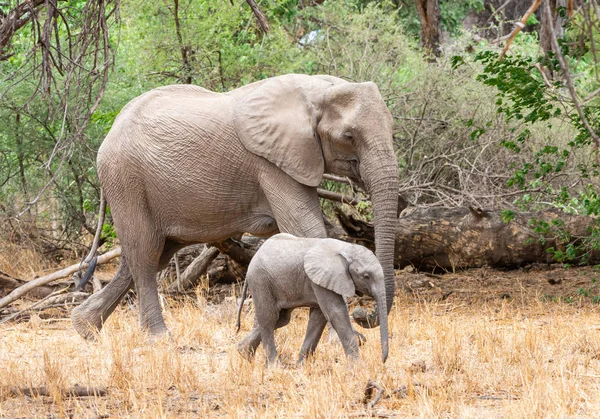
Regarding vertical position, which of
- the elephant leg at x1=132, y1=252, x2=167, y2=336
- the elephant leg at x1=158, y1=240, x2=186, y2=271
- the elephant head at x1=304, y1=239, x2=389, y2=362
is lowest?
the elephant leg at x1=132, y1=252, x2=167, y2=336

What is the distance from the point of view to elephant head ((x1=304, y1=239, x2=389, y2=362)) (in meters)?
5.43

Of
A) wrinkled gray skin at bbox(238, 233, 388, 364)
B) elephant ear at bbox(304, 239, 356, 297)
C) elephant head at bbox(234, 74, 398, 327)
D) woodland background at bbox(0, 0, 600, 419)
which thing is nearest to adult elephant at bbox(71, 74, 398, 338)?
elephant head at bbox(234, 74, 398, 327)

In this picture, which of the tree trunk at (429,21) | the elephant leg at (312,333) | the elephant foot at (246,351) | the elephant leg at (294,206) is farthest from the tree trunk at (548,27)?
the tree trunk at (429,21)

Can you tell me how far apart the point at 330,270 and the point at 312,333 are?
2.35 ft

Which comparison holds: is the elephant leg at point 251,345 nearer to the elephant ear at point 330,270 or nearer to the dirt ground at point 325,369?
the dirt ground at point 325,369

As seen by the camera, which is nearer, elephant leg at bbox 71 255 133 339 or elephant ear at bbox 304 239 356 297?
elephant ear at bbox 304 239 356 297

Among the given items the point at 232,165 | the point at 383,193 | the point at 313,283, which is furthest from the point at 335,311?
the point at 232,165

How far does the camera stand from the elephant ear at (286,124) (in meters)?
6.90

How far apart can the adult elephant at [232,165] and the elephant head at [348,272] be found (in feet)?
2.19

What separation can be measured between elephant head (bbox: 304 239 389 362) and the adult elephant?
667 millimetres

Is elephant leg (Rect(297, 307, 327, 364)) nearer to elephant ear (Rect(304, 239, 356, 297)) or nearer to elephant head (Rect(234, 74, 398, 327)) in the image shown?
elephant ear (Rect(304, 239, 356, 297))

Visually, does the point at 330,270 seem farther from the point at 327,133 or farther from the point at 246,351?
the point at 327,133

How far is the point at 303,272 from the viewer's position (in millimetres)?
5664

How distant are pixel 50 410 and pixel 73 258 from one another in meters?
8.27
